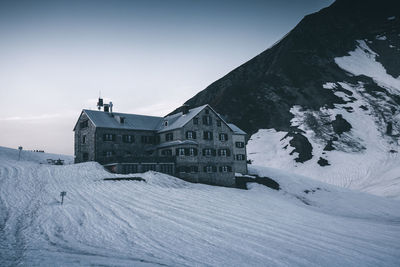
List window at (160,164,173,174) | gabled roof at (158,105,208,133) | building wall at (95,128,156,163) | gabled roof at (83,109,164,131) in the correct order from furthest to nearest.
Result: gabled roof at (83,109,164,131) → gabled roof at (158,105,208,133) → building wall at (95,128,156,163) → window at (160,164,173,174)

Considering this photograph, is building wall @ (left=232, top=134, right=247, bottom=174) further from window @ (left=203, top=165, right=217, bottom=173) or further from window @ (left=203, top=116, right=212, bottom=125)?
window @ (left=203, top=165, right=217, bottom=173)

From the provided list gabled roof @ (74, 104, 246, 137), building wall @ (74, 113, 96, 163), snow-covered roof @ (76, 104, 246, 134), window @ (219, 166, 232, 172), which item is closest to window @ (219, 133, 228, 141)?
gabled roof @ (74, 104, 246, 137)

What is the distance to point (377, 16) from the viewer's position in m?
164

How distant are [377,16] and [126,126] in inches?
6900

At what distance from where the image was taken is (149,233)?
14125 millimetres

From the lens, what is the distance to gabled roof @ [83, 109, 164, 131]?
43219 millimetres

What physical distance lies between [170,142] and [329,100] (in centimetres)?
7139

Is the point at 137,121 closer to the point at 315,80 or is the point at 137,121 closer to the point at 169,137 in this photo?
the point at 169,137

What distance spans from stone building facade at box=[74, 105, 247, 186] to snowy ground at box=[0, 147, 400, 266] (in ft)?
37.0

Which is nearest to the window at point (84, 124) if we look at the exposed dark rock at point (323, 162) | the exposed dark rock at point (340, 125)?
the exposed dark rock at point (323, 162)

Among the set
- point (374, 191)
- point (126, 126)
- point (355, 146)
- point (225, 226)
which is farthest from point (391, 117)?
point (225, 226)

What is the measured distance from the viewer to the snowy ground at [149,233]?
10.9m

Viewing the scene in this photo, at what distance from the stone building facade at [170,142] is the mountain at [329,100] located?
31.0 metres

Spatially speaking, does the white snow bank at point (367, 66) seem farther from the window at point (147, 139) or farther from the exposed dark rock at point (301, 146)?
the window at point (147, 139)
